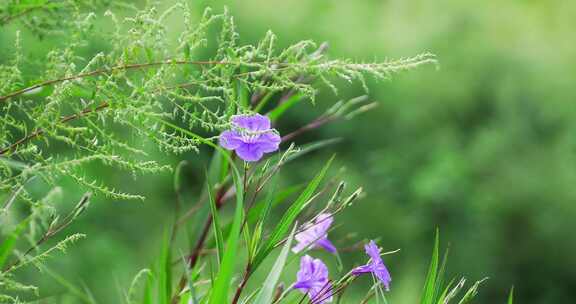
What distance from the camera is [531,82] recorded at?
209 inches

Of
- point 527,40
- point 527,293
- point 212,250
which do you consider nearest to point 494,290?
point 527,293

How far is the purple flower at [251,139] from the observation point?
0.70 meters

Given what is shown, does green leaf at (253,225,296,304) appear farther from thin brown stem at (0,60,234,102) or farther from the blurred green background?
the blurred green background

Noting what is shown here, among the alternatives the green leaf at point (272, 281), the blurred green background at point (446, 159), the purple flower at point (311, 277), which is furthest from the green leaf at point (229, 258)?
the blurred green background at point (446, 159)

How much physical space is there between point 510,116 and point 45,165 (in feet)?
16.2

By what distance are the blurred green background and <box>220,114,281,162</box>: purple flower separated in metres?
3.31

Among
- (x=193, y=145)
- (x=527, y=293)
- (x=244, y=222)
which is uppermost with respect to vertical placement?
(x=193, y=145)

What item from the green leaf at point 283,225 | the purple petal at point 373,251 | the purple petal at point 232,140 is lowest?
the purple petal at point 373,251

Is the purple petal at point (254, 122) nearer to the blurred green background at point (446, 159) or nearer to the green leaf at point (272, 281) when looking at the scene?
the green leaf at point (272, 281)

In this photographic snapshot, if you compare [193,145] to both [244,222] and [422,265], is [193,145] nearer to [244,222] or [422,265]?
[244,222]

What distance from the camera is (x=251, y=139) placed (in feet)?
2.33

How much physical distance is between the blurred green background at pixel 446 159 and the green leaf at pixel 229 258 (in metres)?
3.36

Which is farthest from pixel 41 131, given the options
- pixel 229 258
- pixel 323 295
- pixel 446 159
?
pixel 446 159

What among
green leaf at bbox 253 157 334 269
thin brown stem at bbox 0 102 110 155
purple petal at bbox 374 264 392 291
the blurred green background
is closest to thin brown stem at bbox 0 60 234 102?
thin brown stem at bbox 0 102 110 155
